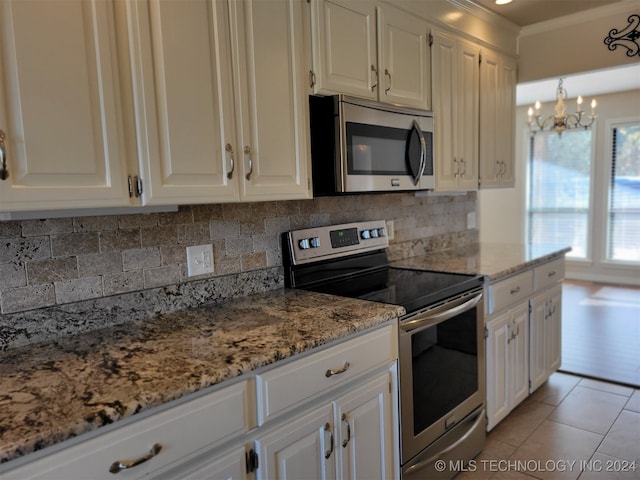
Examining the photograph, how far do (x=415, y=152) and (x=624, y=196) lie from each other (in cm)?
533

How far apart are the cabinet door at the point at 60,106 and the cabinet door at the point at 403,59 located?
127 centimetres

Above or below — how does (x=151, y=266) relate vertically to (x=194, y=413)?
above

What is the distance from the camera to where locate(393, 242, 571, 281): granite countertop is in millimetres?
2344

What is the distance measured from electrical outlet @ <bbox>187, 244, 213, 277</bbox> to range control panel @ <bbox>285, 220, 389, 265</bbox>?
394mm

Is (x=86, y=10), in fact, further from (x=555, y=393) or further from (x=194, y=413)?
(x=555, y=393)

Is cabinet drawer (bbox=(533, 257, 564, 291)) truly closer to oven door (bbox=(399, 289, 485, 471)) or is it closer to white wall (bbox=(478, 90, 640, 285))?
oven door (bbox=(399, 289, 485, 471))

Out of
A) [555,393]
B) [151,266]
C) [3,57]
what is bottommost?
[555,393]

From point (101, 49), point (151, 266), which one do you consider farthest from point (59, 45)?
point (151, 266)

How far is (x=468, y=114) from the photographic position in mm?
2734

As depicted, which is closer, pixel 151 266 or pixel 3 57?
pixel 3 57

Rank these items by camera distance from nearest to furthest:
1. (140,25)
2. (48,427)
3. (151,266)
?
(48,427)
(140,25)
(151,266)

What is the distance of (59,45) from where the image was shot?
1122 mm

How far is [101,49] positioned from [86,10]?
0.32ft

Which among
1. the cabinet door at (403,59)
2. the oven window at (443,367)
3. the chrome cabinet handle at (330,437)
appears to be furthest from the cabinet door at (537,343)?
the chrome cabinet handle at (330,437)
